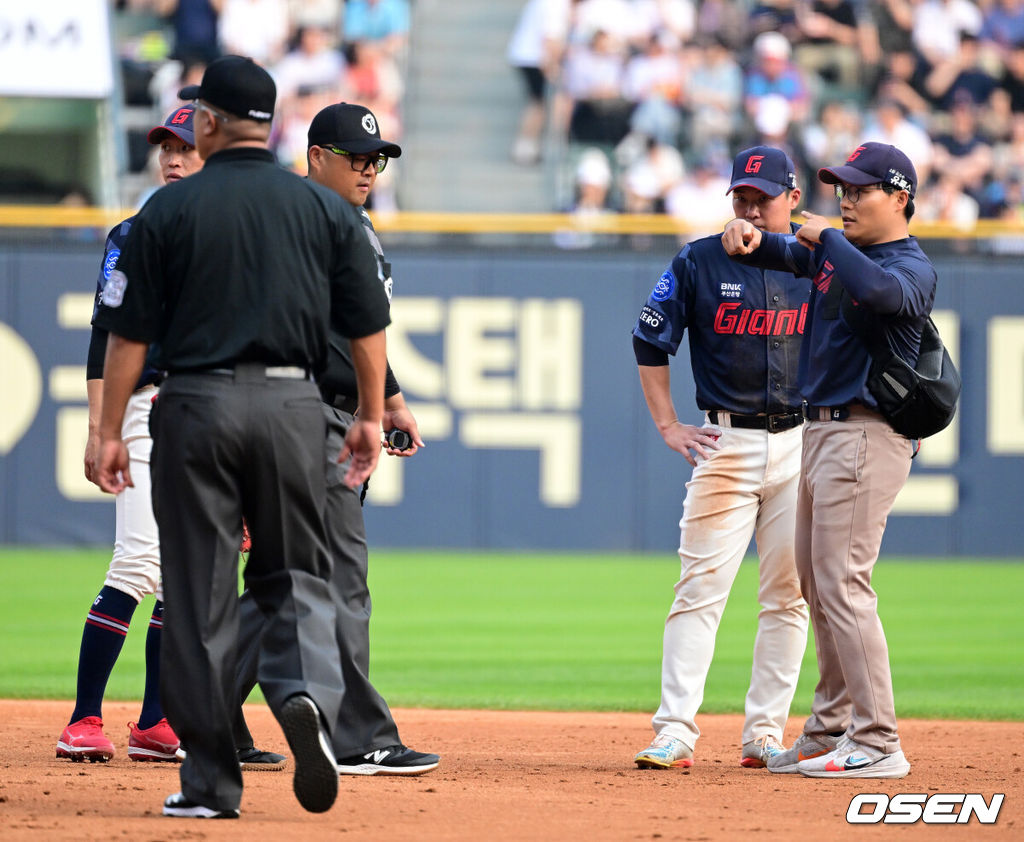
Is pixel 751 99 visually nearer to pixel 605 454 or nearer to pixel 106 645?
pixel 605 454

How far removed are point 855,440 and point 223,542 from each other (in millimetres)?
2109

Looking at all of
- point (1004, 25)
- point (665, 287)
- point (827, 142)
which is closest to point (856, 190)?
point (665, 287)

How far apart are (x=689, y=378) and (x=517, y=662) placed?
17.7 feet

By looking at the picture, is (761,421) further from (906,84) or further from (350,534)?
(906,84)

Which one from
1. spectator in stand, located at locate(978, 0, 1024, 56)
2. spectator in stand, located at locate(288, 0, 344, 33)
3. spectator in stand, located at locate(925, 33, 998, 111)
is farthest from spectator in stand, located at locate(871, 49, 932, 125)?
spectator in stand, located at locate(288, 0, 344, 33)

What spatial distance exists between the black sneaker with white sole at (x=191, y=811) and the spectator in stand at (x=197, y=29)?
495 inches

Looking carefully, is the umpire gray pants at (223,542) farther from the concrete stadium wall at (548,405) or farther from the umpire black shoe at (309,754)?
the concrete stadium wall at (548,405)

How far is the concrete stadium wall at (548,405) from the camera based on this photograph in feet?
45.3

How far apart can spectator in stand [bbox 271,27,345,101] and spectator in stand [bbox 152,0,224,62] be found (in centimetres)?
71

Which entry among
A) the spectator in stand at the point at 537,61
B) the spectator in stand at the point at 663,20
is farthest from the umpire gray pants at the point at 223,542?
the spectator in stand at the point at 663,20

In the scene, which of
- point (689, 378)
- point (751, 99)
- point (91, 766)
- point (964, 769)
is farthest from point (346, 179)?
point (751, 99)

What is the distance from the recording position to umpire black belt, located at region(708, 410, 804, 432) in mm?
5430

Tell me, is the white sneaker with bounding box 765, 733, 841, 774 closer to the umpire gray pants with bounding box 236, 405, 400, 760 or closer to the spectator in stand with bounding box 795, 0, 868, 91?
the umpire gray pants with bounding box 236, 405, 400, 760

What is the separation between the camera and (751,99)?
625 inches
